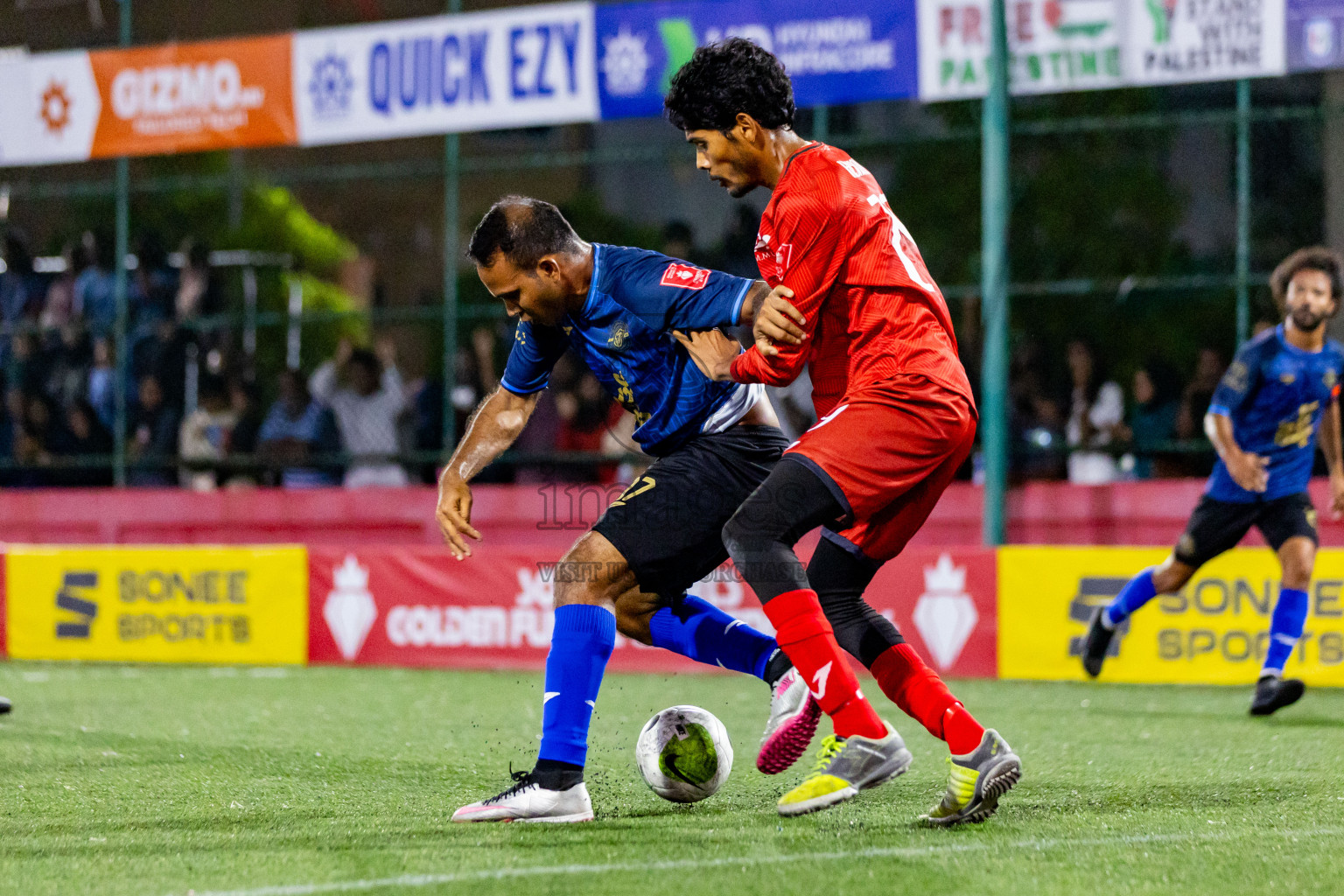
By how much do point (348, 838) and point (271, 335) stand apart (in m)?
12.2

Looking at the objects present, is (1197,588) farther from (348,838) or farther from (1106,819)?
(348,838)

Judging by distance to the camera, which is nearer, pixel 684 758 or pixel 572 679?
pixel 572 679

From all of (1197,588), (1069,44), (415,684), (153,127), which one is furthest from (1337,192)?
(153,127)

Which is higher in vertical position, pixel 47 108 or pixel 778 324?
pixel 47 108

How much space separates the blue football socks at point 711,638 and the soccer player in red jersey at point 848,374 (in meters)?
0.78

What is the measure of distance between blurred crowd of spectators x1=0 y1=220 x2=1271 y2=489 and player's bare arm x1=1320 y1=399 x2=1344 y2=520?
2540 mm

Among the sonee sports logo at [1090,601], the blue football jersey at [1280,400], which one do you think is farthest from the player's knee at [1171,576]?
the sonee sports logo at [1090,601]

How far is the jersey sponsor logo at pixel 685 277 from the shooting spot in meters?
4.56

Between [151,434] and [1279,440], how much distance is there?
9.56 metres

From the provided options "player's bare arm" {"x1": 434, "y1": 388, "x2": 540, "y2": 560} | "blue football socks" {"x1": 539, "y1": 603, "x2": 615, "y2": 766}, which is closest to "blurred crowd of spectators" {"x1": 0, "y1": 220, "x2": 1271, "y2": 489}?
"player's bare arm" {"x1": 434, "y1": 388, "x2": 540, "y2": 560}

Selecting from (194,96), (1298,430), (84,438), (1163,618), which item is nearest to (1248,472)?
(1298,430)

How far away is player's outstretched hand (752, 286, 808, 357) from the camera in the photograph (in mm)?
4176

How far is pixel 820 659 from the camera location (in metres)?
4.28

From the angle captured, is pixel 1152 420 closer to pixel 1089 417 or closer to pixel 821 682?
pixel 1089 417
